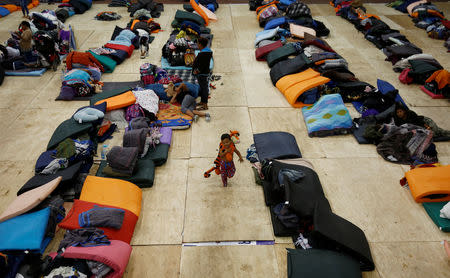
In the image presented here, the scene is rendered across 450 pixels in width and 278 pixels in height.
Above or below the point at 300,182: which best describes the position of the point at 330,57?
above

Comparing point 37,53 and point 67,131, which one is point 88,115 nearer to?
point 67,131

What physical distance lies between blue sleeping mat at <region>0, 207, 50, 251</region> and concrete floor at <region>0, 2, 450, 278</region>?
46cm

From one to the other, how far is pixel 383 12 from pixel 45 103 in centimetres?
1494

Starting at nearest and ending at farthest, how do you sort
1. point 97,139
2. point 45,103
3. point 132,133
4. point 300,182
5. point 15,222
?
point 15,222, point 300,182, point 132,133, point 97,139, point 45,103

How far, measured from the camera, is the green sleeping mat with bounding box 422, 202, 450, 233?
4613mm

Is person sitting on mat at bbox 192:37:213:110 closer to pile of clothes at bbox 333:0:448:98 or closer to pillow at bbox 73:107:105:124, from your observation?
pillow at bbox 73:107:105:124

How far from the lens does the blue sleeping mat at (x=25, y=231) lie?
154 inches

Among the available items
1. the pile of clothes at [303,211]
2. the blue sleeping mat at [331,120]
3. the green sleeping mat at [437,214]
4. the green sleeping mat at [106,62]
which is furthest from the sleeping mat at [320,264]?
the green sleeping mat at [106,62]

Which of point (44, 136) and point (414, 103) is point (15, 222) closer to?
point (44, 136)

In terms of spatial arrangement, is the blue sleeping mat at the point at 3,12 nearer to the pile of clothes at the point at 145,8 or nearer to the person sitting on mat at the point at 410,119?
the pile of clothes at the point at 145,8

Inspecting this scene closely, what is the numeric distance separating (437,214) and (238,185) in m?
3.39

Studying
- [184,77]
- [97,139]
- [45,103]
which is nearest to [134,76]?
[184,77]

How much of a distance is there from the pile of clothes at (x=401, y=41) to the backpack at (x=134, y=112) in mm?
7626

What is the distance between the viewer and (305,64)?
313 inches
